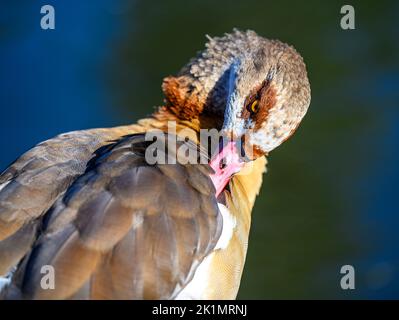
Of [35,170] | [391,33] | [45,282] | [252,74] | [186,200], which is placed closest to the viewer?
[45,282]

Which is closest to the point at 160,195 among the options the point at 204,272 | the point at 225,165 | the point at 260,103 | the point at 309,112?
the point at 204,272

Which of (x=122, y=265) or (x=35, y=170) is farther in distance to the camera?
(x=35, y=170)

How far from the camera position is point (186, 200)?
3549 millimetres

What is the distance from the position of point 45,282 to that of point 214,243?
2.71ft

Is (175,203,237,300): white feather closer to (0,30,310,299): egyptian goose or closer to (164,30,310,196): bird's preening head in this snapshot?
(0,30,310,299): egyptian goose

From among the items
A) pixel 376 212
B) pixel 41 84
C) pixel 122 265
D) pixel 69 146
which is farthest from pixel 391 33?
pixel 122 265

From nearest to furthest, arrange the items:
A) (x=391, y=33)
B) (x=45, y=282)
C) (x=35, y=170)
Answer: (x=45, y=282), (x=35, y=170), (x=391, y=33)

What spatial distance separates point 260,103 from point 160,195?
957 mm

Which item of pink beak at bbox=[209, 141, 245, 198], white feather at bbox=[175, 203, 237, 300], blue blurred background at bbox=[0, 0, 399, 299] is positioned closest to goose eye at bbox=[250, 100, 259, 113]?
pink beak at bbox=[209, 141, 245, 198]

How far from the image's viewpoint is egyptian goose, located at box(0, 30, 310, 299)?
3.25 meters

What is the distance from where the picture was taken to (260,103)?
4184 mm

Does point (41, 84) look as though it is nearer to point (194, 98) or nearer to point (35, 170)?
point (194, 98)

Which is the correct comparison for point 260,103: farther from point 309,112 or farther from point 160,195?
point 309,112

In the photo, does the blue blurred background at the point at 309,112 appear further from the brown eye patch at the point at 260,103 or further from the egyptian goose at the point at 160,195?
the brown eye patch at the point at 260,103
